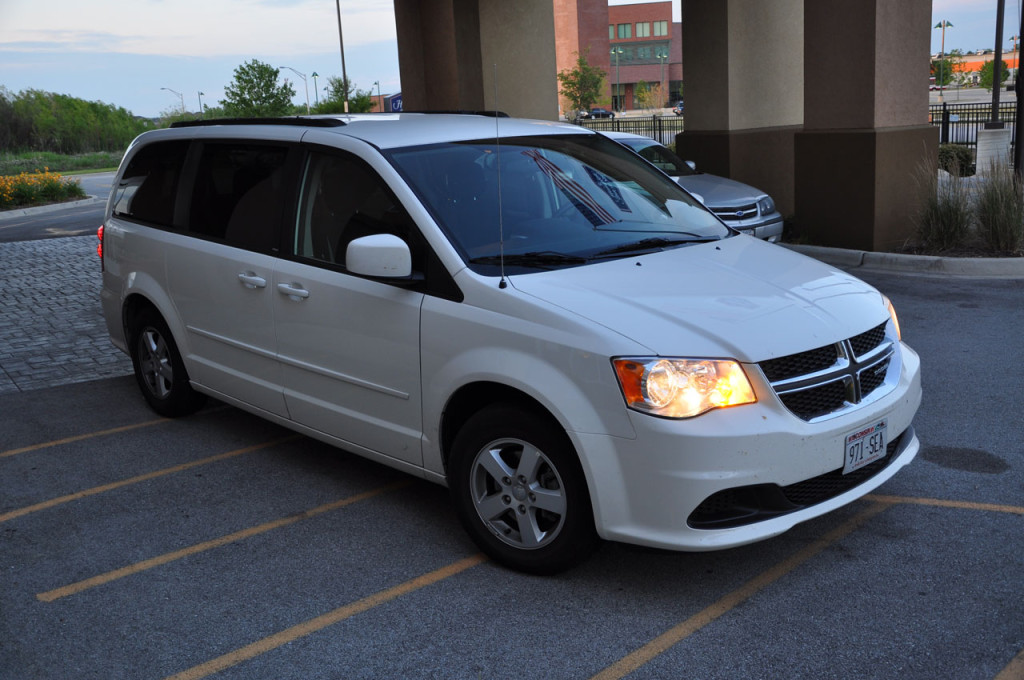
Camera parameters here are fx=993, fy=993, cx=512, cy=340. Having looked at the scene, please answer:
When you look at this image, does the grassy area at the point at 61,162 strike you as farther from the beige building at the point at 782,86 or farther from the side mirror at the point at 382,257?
the side mirror at the point at 382,257

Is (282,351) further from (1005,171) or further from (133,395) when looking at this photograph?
(1005,171)

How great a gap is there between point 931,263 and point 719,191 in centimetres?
269

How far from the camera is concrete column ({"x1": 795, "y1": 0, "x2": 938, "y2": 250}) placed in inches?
467

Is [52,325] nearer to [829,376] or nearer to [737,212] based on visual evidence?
[737,212]

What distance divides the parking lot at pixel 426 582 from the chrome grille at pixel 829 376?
28.7 inches

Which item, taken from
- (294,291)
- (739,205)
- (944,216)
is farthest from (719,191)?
(294,291)

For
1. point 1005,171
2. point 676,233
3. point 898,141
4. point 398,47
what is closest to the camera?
point 676,233

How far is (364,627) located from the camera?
390 centimetres

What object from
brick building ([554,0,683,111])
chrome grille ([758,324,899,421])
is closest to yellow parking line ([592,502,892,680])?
chrome grille ([758,324,899,421])

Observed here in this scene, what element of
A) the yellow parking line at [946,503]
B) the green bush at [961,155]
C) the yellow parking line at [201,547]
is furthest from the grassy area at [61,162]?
the yellow parking line at [946,503]

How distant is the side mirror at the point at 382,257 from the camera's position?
14.3ft

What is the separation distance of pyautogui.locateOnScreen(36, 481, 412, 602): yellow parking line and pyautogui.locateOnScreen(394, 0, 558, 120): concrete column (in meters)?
12.3

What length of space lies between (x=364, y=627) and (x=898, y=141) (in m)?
10.3

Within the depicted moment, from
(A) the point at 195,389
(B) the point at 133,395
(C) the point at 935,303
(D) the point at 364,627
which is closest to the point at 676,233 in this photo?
(D) the point at 364,627
